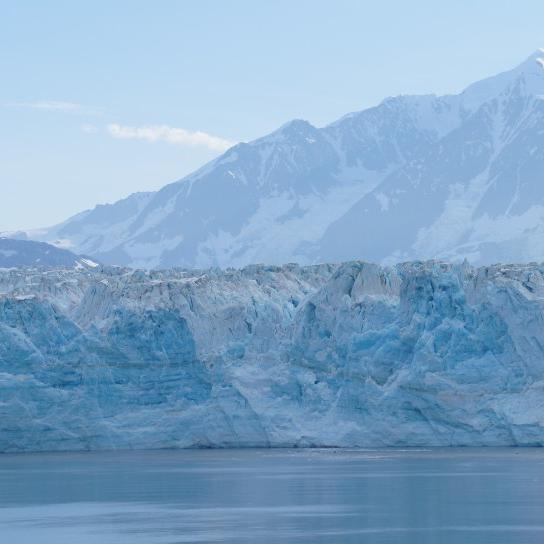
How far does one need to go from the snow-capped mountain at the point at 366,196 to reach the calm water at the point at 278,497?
88.4 m

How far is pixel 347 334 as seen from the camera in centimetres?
4884

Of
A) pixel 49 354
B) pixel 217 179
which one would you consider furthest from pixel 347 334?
pixel 217 179

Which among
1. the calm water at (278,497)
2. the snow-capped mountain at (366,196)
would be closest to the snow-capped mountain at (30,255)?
the snow-capped mountain at (366,196)

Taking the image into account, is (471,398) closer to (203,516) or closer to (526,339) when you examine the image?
(526,339)

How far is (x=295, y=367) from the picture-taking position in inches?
1912

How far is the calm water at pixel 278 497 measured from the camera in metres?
28.9

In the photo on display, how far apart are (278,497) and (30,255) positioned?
10279cm

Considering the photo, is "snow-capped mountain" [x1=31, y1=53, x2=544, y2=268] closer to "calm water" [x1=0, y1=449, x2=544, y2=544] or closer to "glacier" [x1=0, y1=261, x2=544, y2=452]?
"glacier" [x1=0, y1=261, x2=544, y2=452]

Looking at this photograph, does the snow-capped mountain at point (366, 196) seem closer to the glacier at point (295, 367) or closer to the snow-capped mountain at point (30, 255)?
the snow-capped mountain at point (30, 255)

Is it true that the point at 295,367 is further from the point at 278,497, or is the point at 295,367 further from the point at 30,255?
the point at 30,255

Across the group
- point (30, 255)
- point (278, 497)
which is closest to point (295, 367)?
point (278, 497)

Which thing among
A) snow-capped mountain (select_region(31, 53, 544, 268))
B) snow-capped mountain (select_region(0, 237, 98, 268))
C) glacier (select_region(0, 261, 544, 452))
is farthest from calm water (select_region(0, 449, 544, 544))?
snow-capped mountain (select_region(31, 53, 544, 268))

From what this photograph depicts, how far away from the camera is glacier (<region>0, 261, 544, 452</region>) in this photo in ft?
151

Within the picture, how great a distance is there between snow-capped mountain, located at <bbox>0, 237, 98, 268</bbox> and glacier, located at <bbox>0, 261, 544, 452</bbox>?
78938 millimetres
